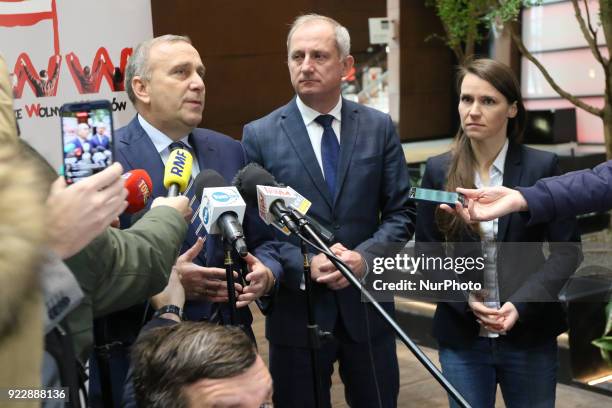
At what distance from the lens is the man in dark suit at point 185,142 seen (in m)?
2.57

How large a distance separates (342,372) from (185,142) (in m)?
1.06

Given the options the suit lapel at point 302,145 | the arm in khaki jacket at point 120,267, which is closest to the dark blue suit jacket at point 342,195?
the suit lapel at point 302,145

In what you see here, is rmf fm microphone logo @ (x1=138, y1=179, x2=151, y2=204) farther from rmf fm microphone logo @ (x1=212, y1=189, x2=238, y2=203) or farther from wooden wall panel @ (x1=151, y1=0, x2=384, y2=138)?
wooden wall panel @ (x1=151, y1=0, x2=384, y2=138)

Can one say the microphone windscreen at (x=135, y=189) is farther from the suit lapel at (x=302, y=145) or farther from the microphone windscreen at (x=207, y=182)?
the suit lapel at (x=302, y=145)

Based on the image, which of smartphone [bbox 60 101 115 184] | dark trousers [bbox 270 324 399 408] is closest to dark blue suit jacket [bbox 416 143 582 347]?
dark trousers [bbox 270 324 399 408]

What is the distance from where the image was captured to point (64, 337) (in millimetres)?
1373

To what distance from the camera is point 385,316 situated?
1914 millimetres

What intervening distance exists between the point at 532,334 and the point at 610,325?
5.57ft

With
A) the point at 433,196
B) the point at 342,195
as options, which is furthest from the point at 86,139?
the point at 342,195

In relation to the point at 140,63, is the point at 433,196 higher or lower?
lower

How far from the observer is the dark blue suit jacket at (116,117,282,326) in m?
2.61

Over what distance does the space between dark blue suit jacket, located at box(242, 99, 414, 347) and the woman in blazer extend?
0.28 meters

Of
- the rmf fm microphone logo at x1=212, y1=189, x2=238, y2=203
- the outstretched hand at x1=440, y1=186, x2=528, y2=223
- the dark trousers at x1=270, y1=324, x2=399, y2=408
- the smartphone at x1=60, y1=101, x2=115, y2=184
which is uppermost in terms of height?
the smartphone at x1=60, y1=101, x2=115, y2=184

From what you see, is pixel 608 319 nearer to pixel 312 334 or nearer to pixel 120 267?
pixel 312 334
